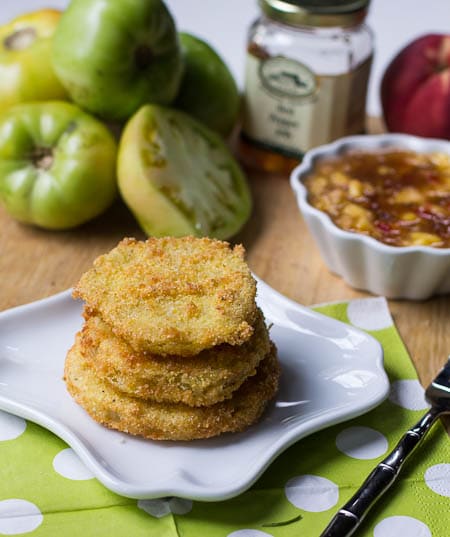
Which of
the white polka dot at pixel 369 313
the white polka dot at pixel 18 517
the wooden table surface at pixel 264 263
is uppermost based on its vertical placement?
the white polka dot at pixel 18 517

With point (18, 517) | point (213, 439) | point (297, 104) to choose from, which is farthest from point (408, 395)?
point (297, 104)

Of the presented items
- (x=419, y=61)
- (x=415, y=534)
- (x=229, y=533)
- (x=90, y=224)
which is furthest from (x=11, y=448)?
(x=419, y=61)

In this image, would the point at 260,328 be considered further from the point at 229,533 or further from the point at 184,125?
the point at 184,125

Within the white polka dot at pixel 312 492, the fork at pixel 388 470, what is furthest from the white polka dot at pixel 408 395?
the white polka dot at pixel 312 492

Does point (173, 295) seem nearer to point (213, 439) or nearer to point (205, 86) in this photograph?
point (213, 439)

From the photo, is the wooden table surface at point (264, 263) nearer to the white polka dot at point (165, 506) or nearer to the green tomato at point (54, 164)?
the green tomato at point (54, 164)
